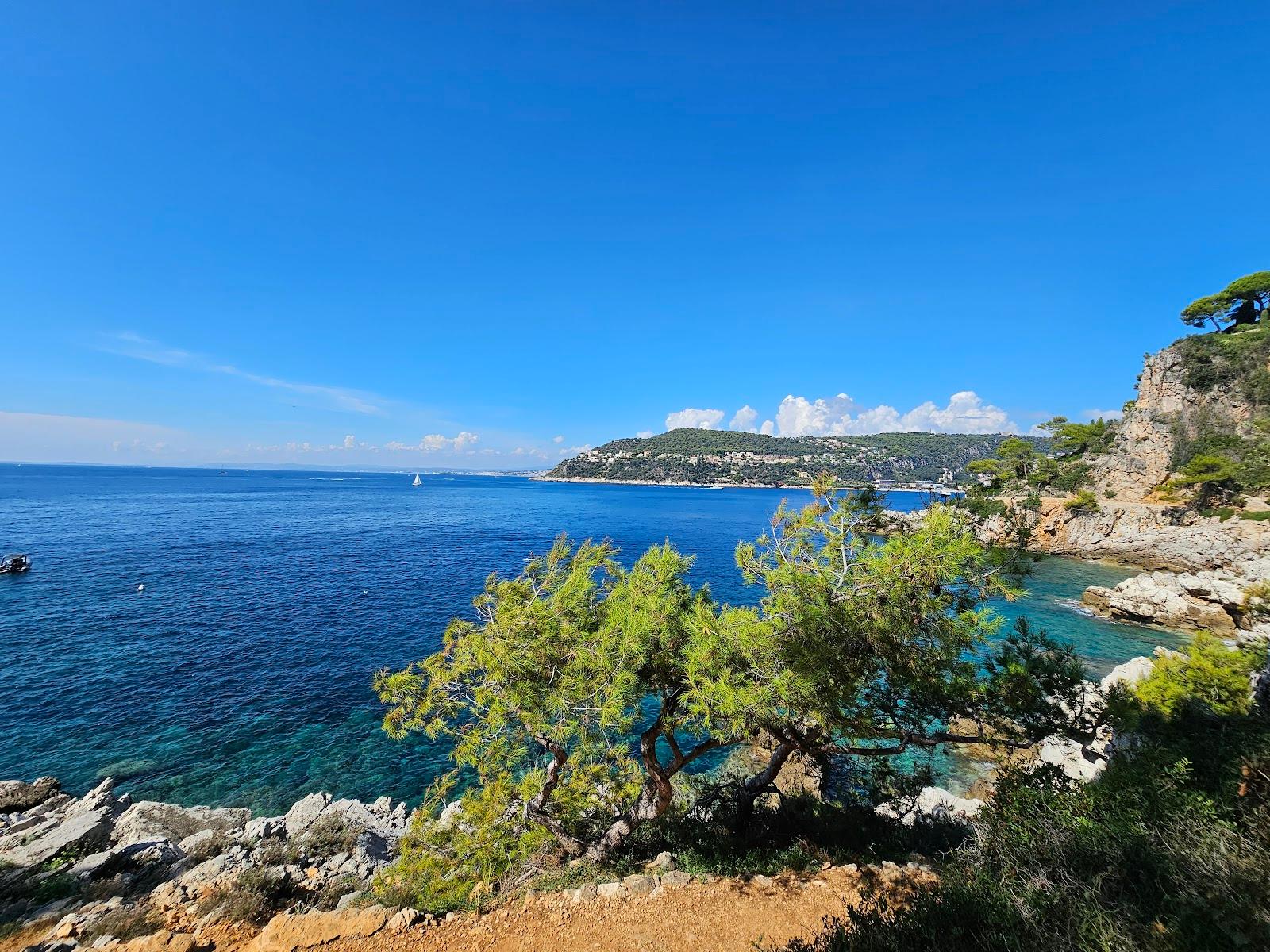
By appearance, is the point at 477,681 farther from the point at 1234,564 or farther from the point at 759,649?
the point at 1234,564

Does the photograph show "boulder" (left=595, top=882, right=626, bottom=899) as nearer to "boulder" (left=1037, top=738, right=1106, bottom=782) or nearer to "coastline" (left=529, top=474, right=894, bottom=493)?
A: "boulder" (left=1037, top=738, right=1106, bottom=782)

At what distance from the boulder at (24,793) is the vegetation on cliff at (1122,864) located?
17.5 m

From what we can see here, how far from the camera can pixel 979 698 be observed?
6977 mm

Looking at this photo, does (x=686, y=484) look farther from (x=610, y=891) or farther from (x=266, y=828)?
(x=610, y=891)

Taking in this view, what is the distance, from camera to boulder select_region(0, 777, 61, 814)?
1116 cm

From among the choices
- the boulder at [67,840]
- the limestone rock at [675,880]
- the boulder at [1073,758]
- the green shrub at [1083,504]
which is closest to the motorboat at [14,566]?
the boulder at [67,840]

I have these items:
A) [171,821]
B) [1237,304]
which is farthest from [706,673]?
[1237,304]

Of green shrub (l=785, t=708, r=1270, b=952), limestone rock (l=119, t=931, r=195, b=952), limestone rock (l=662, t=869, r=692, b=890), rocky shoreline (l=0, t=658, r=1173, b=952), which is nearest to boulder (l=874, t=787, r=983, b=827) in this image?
rocky shoreline (l=0, t=658, r=1173, b=952)

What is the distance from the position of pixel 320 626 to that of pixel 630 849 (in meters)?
22.1

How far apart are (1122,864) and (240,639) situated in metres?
29.0

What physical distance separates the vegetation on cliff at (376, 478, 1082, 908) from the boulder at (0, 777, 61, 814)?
35.6ft

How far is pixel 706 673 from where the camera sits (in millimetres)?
6398

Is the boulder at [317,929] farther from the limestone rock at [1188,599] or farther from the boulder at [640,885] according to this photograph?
the limestone rock at [1188,599]

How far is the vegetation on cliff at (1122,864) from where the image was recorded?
12.6 ft
